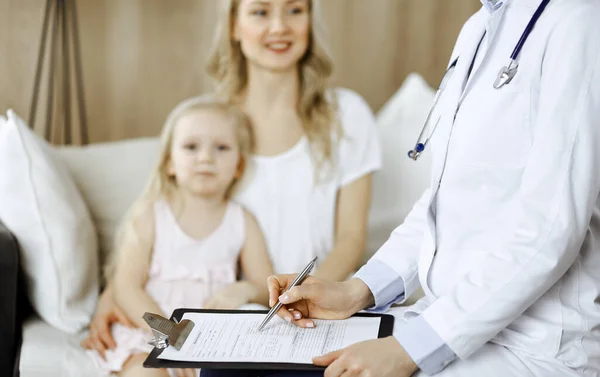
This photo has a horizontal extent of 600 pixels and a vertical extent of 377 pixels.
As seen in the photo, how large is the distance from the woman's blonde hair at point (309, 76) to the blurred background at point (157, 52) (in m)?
0.71

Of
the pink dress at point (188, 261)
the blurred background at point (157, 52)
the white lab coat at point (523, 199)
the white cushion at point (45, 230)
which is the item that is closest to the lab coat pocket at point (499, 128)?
the white lab coat at point (523, 199)

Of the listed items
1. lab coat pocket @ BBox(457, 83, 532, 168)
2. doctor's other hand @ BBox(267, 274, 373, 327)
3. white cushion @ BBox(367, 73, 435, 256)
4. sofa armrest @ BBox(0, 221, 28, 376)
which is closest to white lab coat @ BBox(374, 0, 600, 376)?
lab coat pocket @ BBox(457, 83, 532, 168)

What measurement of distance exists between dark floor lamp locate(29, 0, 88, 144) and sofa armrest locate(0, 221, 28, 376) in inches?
40.3

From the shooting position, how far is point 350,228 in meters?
2.08

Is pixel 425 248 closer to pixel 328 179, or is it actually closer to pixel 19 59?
pixel 328 179

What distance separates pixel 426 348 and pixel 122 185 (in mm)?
1380

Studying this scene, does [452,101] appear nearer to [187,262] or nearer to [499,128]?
[499,128]

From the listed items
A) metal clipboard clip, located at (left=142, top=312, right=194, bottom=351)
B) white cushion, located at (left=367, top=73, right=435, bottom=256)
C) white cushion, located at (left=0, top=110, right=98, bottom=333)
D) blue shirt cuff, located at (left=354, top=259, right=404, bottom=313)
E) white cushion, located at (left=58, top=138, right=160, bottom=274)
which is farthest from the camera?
white cushion, located at (left=367, top=73, right=435, bottom=256)

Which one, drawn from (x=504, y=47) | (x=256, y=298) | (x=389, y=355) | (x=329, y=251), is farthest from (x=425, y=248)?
(x=329, y=251)

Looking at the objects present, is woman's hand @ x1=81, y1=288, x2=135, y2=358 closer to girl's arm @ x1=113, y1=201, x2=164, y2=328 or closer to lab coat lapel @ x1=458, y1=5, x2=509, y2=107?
girl's arm @ x1=113, y1=201, x2=164, y2=328

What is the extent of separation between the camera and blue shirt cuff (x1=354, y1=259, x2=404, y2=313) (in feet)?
4.16

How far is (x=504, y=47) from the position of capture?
3.59 feet

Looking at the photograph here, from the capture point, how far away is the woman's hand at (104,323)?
181 centimetres

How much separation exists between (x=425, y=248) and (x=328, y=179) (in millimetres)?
919
